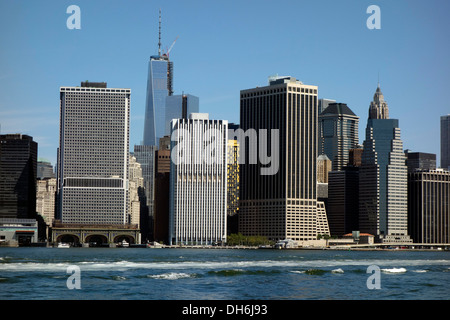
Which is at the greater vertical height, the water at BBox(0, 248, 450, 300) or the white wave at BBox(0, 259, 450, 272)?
the water at BBox(0, 248, 450, 300)

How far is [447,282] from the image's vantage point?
77.0m

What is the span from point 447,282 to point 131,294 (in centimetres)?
3525

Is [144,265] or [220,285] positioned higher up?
[220,285]

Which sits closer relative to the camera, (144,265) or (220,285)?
(220,285)

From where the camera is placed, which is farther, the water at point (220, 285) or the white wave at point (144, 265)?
the white wave at point (144, 265)

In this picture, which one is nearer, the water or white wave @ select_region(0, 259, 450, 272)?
the water

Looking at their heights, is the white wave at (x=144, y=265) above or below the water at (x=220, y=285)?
below
